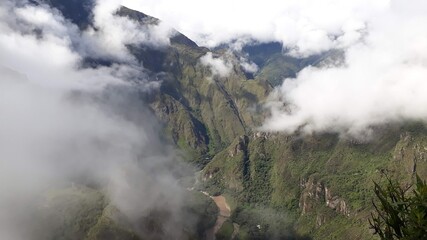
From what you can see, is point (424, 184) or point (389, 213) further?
point (389, 213)

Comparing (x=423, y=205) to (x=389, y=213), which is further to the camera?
(x=389, y=213)

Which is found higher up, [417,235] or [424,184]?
[424,184]

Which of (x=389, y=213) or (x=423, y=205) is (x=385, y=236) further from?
(x=423, y=205)

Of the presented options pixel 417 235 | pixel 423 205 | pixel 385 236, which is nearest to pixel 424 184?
pixel 423 205

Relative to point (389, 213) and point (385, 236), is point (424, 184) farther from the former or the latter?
point (385, 236)

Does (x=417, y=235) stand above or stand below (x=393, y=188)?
below

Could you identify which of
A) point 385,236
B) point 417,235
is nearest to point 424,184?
point 417,235

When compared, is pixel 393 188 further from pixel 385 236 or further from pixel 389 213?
pixel 385 236

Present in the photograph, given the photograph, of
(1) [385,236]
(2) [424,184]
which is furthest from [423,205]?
(1) [385,236]

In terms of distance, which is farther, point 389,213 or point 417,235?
point 389,213
